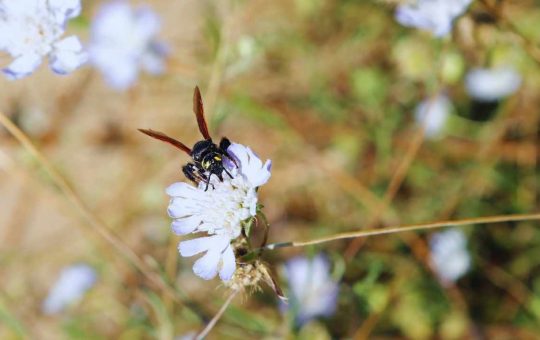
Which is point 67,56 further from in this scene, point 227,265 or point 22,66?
point 227,265

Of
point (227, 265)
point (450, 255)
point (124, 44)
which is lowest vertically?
point (227, 265)

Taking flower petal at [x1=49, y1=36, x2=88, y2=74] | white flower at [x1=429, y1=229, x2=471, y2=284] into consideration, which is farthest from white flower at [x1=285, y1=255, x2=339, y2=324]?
flower petal at [x1=49, y1=36, x2=88, y2=74]

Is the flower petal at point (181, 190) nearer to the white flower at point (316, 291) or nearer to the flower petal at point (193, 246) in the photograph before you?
the flower petal at point (193, 246)

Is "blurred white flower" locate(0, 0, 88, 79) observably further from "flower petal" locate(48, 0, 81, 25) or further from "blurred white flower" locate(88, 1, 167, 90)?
"blurred white flower" locate(88, 1, 167, 90)

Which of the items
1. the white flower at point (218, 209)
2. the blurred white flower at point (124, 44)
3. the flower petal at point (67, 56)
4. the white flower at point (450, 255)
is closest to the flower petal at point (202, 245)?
the white flower at point (218, 209)

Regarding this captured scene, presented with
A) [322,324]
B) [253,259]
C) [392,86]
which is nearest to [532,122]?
[392,86]

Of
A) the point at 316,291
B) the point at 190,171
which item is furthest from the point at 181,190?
the point at 316,291

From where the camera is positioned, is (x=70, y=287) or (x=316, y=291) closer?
(x=316, y=291)
